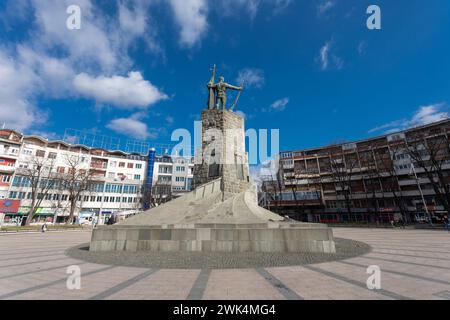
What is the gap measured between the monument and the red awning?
4685 centimetres

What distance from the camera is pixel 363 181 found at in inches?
2047

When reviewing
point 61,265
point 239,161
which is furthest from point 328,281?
point 239,161

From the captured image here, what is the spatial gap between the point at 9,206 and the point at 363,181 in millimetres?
76681

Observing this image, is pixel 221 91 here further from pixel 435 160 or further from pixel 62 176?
pixel 62 176

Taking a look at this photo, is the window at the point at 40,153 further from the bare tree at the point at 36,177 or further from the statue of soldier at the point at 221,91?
the statue of soldier at the point at 221,91

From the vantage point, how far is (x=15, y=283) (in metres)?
5.61

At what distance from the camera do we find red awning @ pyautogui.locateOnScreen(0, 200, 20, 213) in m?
41.7

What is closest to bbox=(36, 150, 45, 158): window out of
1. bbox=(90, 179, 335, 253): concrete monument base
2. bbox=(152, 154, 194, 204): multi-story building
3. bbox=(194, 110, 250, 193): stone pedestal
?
bbox=(152, 154, 194, 204): multi-story building

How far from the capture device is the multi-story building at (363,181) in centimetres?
4388

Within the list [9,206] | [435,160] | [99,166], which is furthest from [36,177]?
[435,160]

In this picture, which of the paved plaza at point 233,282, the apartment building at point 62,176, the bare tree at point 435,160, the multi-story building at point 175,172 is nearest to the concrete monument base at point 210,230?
the paved plaza at point 233,282

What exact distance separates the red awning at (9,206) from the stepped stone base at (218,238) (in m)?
46.9
